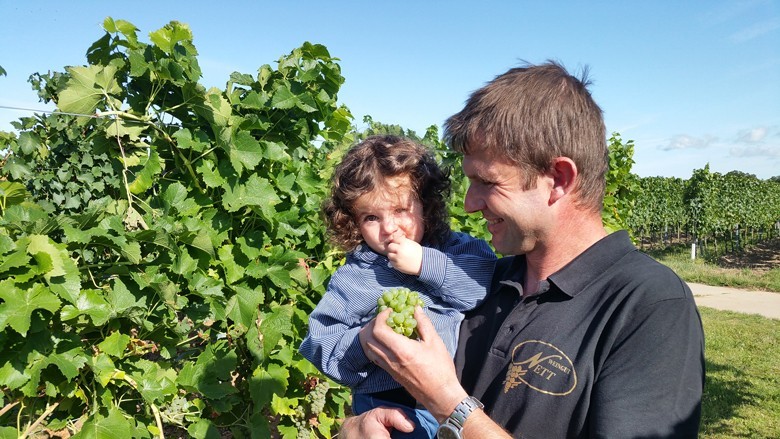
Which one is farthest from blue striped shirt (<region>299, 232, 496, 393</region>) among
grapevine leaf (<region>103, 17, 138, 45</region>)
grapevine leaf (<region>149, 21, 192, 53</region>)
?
grapevine leaf (<region>103, 17, 138, 45</region>)

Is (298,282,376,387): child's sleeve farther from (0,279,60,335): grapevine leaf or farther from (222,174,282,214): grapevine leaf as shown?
(222,174,282,214): grapevine leaf

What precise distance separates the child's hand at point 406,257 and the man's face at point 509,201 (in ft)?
1.13

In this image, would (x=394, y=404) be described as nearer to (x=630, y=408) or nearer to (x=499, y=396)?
(x=499, y=396)

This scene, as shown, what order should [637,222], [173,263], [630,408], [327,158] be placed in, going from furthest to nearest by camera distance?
1. [637,222]
2. [327,158]
3. [173,263]
4. [630,408]

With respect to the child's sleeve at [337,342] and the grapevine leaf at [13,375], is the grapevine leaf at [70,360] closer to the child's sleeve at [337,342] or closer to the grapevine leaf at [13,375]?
the grapevine leaf at [13,375]

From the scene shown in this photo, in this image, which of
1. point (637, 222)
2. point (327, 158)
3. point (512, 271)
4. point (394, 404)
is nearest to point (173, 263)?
point (394, 404)

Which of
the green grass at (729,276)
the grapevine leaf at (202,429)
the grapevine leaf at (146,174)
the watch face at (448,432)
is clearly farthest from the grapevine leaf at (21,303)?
the green grass at (729,276)

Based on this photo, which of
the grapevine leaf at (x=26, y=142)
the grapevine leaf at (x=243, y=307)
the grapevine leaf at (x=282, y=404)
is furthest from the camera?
the grapevine leaf at (x=26, y=142)

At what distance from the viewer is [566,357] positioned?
1459 millimetres

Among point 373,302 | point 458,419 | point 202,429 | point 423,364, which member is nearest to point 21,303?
point 373,302

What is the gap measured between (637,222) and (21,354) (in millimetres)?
23450

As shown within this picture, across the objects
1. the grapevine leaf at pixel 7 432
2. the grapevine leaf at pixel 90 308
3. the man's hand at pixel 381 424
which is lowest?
the grapevine leaf at pixel 7 432

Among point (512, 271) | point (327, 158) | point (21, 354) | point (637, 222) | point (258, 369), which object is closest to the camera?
point (512, 271)

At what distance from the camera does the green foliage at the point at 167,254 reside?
2.19 m
